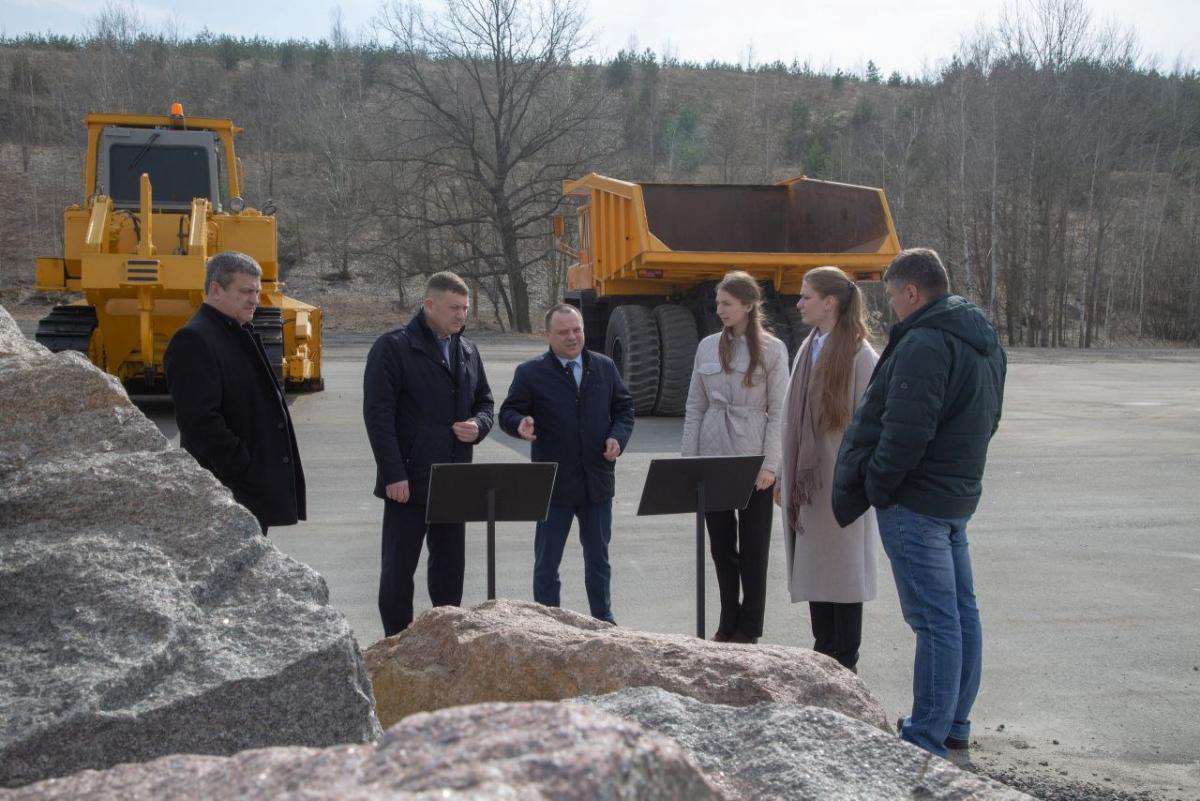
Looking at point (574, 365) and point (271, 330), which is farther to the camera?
point (271, 330)

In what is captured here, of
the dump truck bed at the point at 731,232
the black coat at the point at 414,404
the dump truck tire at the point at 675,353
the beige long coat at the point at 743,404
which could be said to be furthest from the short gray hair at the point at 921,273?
the dump truck tire at the point at 675,353

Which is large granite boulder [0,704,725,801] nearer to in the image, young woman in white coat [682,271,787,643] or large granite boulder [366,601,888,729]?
large granite boulder [366,601,888,729]

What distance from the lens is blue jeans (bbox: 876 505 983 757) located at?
13.2ft

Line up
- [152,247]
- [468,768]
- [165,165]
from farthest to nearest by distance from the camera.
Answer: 1. [165,165]
2. [152,247]
3. [468,768]

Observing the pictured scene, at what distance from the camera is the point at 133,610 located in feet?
9.41

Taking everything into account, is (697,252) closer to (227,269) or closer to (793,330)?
(793,330)

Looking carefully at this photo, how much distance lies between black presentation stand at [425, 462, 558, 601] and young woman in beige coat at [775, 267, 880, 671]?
107 cm

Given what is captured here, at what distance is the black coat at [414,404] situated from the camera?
4.93m

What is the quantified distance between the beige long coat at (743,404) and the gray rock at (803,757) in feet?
8.98

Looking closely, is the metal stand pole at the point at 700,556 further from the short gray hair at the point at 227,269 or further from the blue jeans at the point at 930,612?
the short gray hair at the point at 227,269

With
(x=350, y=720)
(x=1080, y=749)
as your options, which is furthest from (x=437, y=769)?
(x=1080, y=749)

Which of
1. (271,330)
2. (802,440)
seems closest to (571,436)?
(802,440)

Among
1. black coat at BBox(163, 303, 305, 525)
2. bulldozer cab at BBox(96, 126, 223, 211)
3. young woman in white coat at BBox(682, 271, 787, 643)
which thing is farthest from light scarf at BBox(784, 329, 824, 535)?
bulldozer cab at BBox(96, 126, 223, 211)

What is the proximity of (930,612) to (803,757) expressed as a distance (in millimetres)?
1668
